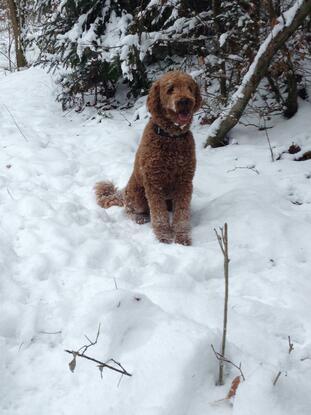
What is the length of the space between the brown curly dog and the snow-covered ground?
0.63ft

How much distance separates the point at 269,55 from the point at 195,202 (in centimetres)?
194

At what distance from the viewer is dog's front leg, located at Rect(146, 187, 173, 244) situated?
11.1 ft

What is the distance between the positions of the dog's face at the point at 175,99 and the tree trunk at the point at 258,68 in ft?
5.19

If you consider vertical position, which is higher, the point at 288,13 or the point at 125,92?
the point at 288,13

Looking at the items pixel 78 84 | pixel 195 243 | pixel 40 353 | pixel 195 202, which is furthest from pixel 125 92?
pixel 40 353

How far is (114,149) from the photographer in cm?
530

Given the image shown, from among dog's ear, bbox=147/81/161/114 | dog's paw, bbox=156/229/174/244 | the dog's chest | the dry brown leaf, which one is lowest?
dog's paw, bbox=156/229/174/244

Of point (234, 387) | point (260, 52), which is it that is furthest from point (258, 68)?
point (234, 387)

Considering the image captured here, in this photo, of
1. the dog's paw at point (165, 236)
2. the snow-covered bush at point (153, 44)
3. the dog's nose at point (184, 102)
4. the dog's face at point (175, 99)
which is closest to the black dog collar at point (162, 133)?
the dog's face at point (175, 99)

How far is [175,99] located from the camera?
9.78 ft

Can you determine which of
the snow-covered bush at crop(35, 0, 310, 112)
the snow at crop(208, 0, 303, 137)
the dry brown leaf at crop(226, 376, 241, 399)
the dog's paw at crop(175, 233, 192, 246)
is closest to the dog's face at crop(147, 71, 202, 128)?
the dog's paw at crop(175, 233, 192, 246)

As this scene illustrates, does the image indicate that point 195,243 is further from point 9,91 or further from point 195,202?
point 9,91

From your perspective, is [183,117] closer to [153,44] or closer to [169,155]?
[169,155]

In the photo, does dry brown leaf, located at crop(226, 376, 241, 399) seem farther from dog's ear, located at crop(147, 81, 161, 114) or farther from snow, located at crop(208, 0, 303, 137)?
snow, located at crop(208, 0, 303, 137)
